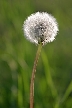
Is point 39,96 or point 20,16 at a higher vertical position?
point 20,16

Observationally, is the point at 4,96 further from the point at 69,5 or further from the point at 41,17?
the point at 69,5

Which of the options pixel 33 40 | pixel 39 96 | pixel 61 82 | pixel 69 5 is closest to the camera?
pixel 33 40

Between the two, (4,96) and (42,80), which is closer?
(4,96)

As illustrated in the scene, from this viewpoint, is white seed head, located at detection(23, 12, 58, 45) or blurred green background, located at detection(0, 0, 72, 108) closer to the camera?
white seed head, located at detection(23, 12, 58, 45)

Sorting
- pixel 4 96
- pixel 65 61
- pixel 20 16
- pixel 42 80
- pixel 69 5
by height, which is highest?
pixel 69 5

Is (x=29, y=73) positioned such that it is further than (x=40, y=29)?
Yes

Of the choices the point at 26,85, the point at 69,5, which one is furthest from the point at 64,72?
the point at 69,5

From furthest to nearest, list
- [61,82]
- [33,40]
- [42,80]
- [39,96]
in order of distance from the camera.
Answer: [61,82]
[42,80]
[39,96]
[33,40]

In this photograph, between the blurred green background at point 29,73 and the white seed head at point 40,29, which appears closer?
the white seed head at point 40,29
